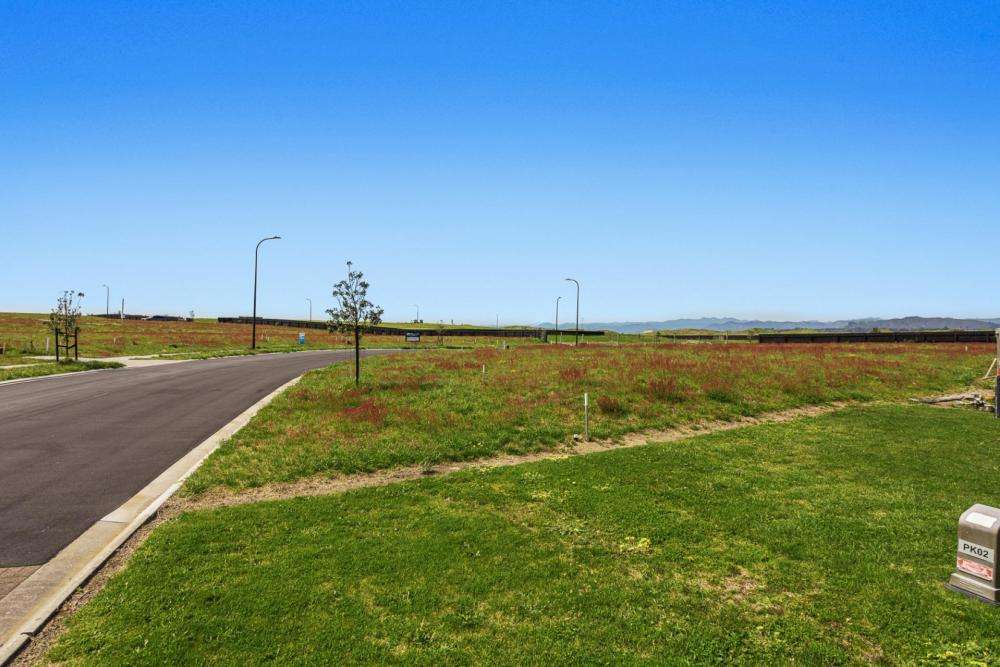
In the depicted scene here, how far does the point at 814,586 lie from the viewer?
6.25 meters

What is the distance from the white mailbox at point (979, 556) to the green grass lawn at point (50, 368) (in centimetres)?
3223

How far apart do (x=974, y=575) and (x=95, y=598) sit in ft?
33.4

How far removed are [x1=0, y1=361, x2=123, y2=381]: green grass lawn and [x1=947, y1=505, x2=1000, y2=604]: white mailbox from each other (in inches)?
1269

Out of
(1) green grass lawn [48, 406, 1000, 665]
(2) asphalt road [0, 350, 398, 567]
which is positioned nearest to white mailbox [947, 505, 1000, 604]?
(1) green grass lawn [48, 406, 1000, 665]

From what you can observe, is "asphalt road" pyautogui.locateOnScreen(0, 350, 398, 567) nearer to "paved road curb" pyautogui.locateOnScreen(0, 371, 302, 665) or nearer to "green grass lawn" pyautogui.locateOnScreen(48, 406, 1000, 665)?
"paved road curb" pyautogui.locateOnScreen(0, 371, 302, 665)

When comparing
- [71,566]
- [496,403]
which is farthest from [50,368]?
[71,566]

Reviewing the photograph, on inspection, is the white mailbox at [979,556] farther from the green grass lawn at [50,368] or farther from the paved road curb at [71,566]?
the green grass lawn at [50,368]

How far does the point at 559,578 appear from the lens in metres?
6.31

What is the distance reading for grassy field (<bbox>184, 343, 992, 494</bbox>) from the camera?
38.0 feet

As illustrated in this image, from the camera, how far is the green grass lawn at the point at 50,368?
928 inches

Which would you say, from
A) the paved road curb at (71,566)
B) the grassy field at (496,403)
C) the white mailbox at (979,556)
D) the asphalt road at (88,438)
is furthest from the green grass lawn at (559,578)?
the grassy field at (496,403)

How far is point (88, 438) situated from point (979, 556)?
17496 mm

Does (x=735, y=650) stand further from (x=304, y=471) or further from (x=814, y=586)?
(x=304, y=471)

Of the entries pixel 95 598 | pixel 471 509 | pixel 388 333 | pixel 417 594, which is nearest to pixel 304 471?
pixel 471 509
